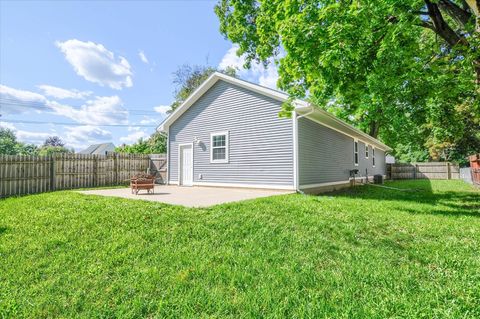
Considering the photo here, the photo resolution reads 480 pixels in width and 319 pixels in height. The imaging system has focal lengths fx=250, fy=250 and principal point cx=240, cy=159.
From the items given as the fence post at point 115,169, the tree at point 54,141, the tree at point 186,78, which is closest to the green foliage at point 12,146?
the tree at point 54,141

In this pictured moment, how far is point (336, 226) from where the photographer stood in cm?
479

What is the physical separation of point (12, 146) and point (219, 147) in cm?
5972

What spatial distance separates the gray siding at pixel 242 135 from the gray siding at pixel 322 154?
74cm

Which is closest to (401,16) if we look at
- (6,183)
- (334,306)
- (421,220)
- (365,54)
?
(365,54)

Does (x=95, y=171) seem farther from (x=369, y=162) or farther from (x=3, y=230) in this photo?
(x=369, y=162)

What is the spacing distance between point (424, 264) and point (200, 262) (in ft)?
9.74

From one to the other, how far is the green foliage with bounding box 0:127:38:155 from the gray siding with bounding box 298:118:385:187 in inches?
2374

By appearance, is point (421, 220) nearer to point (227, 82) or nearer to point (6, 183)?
point (227, 82)

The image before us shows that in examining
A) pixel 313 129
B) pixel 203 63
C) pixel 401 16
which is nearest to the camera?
pixel 401 16

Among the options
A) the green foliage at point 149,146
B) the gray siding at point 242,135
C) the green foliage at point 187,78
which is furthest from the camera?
the green foliage at point 187,78

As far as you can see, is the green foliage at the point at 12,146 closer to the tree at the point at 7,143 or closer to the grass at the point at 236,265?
the tree at the point at 7,143

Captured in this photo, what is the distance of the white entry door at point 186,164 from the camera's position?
43.2 feet

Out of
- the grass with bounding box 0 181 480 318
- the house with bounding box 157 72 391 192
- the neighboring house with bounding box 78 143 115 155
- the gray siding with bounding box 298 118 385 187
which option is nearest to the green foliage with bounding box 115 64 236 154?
the neighboring house with bounding box 78 143 115 155

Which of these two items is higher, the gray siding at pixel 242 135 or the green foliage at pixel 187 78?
the green foliage at pixel 187 78
